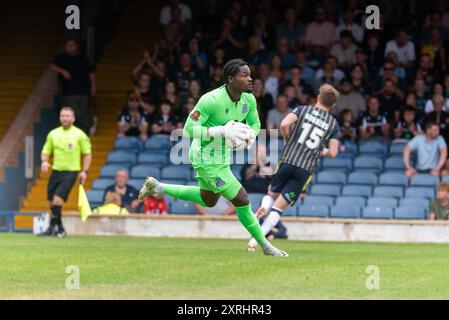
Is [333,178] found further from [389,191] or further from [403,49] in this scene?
[403,49]

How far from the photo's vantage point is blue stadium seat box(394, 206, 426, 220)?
20.0 metres

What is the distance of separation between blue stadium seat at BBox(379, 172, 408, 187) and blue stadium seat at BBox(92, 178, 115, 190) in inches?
194

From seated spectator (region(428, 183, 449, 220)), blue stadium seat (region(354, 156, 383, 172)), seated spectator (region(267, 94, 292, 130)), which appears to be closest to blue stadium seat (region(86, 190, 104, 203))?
seated spectator (region(267, 94, 292, 130))

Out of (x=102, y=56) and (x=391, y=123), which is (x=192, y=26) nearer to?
(x=102, y=56)

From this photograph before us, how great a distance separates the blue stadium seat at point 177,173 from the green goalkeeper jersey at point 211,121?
27.2 feet

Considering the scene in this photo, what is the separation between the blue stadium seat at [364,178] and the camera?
2100 cm

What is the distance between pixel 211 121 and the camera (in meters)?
13.5

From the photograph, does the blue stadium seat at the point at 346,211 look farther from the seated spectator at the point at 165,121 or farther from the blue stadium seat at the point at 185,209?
the seated spectator at the point at 165,121

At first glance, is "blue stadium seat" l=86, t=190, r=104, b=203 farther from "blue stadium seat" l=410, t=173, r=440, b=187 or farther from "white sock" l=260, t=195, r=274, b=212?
"white sock" l=260, t=195, r=274, b=212

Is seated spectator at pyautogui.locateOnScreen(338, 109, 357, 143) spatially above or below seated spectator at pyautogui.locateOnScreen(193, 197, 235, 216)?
above

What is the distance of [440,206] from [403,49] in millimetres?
4677

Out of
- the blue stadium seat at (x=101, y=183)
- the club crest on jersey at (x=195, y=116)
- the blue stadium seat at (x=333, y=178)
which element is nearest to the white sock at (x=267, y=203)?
the club crest on jersey at (x=195, y=116)

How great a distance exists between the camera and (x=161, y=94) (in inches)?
923
